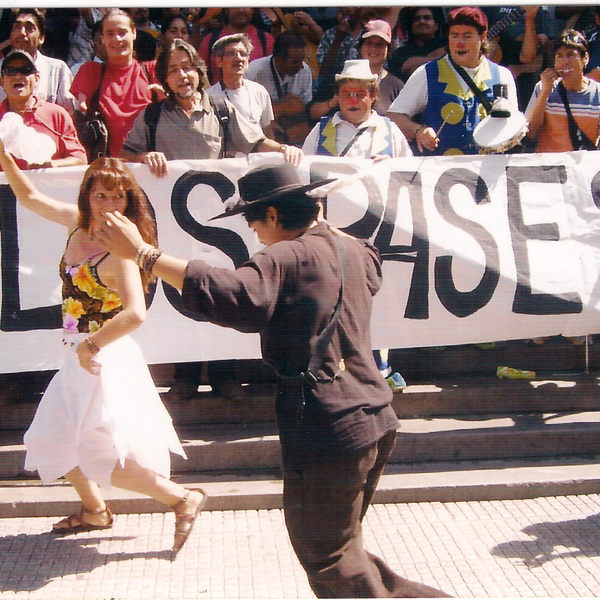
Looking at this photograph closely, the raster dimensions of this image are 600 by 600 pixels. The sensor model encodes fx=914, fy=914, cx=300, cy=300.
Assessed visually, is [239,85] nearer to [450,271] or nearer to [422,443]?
[450,271]

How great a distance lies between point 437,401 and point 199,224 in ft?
5.58

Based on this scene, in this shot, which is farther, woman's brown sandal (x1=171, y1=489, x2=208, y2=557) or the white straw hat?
the white straw hat

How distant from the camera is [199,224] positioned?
16.4ft

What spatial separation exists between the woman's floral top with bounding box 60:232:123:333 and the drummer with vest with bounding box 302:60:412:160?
1794mm

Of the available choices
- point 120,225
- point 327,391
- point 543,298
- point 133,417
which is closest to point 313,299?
point 327,391

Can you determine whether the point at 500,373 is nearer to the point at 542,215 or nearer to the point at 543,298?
the point at 543,298

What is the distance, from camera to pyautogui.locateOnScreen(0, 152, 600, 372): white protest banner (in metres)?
4.88

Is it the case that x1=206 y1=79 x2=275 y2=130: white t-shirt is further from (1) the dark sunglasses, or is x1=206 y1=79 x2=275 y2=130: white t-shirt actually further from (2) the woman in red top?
(1) the dark sunglasses

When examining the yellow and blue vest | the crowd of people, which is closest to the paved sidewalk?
the crowd of people

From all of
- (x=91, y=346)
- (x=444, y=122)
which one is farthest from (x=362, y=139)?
(x=91, y=346)

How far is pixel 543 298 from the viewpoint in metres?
5.17

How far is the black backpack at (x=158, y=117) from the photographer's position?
5012 millimetres

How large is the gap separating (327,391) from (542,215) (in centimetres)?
282

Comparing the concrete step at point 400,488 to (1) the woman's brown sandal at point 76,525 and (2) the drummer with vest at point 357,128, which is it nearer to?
(1) the woman's brown sandal at point 76,525
